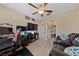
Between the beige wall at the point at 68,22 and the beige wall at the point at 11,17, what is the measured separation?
60cm

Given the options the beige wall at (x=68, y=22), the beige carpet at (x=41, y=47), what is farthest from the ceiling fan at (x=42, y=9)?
the beige carpet at (x=41, y=47)

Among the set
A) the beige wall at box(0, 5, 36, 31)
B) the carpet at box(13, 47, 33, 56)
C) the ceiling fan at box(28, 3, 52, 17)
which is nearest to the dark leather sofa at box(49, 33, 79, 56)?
the carpet at box(13, 47, 33, 56)

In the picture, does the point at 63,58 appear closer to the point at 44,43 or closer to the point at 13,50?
the point at 44,43

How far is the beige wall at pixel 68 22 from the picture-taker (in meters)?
2.01

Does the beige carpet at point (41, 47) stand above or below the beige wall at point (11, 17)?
below

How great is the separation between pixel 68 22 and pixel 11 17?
0.91 m

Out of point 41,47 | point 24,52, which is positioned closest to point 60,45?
point 41,47

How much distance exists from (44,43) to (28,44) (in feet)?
0.85

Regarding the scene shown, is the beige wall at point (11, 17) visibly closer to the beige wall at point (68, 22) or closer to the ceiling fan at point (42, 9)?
the ceiling fan at point (42, 9)

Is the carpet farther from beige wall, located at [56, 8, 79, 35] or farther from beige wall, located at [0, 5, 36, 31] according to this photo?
beige wall, located at [56, 8, 79, 35]

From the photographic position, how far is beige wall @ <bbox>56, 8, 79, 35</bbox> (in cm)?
201

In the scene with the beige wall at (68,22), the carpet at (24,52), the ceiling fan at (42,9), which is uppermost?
the ceiling fan at (42,9)

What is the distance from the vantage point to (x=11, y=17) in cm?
198

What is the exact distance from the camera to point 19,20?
2.04 m
